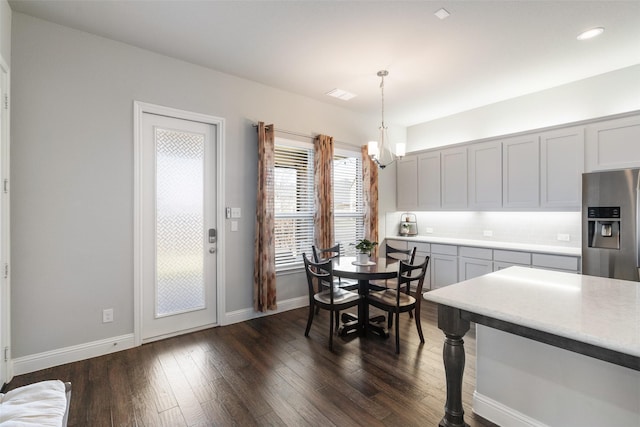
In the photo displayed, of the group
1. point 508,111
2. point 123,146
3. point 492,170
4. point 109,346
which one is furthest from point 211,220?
point 508,111

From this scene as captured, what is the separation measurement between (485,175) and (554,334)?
3.76 metres

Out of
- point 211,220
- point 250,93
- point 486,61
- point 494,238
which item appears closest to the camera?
point 486,61

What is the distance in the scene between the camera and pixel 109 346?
2.91 meters

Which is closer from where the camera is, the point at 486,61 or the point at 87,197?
the point at 87,197

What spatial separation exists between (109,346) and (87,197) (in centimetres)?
147

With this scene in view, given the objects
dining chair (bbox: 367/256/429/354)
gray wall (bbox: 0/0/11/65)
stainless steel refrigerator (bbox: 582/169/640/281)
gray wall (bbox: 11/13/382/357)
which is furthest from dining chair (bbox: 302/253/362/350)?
gray wall (bbox: 0/0/11/65)

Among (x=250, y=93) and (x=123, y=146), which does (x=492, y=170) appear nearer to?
(x=250, y=93)

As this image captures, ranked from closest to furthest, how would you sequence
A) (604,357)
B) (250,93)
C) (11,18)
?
(604,357)
(11,18)
(250,93)

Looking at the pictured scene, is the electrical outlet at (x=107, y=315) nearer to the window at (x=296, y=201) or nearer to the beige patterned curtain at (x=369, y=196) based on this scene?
the window at (x=296, y=201)

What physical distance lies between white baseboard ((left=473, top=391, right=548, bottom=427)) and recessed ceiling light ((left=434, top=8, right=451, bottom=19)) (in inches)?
115

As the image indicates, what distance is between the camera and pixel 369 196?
199 inches

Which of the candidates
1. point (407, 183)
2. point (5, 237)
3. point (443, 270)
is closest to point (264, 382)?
point (5, 237)

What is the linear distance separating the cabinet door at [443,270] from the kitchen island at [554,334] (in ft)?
8.48

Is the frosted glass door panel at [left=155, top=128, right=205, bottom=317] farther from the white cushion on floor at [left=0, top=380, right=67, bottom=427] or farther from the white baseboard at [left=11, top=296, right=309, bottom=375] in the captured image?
the white cushion on floor at [left=0, top=380, right=67, bottom=427]
